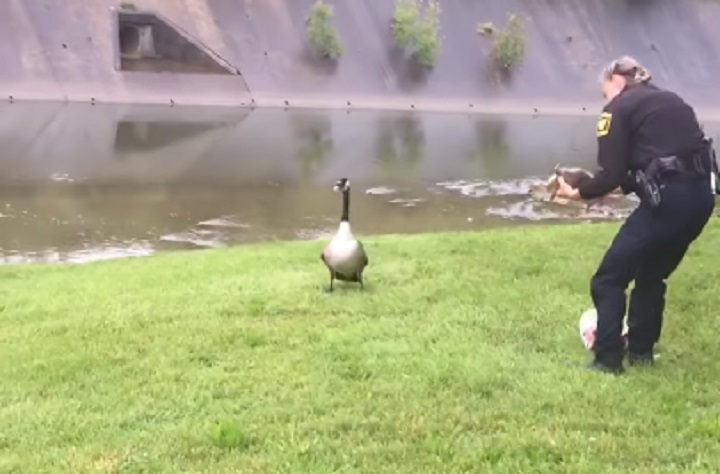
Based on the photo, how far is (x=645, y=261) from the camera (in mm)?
6508

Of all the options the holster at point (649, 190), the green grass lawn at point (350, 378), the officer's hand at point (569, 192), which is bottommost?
the green grass lawn at point (350, 378)

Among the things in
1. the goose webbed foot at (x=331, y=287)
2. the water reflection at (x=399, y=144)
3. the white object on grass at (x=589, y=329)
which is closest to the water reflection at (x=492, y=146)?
the water reflection at (x=399, y=144)

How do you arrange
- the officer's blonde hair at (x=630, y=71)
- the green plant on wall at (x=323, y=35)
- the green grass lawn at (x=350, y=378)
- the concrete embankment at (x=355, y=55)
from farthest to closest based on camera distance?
the green plant on wall at (x=323, y=35), the concrete embankment at (x=355, y=55), the officer's blonde hair at (x=630, y=71), the green grass lawn at (x=350, y=378)

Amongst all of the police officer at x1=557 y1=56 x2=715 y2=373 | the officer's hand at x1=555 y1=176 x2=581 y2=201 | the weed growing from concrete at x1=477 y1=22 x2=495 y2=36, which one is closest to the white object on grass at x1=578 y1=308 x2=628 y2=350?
the police officer at x1=557 y1=56 x2=715 y2=373

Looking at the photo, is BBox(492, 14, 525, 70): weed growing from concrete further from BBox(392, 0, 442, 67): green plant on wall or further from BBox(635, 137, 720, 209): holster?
BBox(635, 137, 720, 209): holster

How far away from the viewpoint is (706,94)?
49031mm

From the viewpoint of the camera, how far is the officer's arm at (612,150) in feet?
20.4

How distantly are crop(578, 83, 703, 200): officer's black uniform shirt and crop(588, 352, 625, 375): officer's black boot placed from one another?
108 centimetres

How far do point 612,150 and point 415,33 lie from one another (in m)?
37.8

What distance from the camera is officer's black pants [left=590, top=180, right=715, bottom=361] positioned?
6.28 meters

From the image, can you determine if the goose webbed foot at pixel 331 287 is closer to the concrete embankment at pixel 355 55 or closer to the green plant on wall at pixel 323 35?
the concrete embankment at pixel 355 55

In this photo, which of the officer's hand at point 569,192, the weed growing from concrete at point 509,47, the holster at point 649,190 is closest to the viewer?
the holster at point 649,190

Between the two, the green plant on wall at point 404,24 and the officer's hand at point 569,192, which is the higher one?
the green plant on wall at point 404,24

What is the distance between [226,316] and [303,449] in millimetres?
2996
